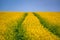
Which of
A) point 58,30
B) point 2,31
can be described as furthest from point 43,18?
point 2,31

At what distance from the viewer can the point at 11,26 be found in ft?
7.57

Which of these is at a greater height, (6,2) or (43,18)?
(6,2)

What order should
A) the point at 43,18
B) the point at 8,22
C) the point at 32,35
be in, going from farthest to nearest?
1. the point at 43,18
2. the point at 8,22
3. the point at 32,35

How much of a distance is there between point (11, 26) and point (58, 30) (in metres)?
0.79

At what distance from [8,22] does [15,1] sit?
415 mm

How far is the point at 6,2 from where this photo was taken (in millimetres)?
2518

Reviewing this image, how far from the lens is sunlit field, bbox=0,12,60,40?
6.81ft

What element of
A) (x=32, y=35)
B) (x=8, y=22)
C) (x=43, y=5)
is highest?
(x=43, y=5)

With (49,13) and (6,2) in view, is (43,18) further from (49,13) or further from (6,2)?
(6,2)

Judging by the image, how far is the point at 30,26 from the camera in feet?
7.66

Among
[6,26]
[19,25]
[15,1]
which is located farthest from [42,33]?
[15,1]

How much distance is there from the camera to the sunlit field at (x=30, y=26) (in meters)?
2.08

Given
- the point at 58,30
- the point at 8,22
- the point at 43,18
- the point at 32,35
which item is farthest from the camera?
the point at 43,18

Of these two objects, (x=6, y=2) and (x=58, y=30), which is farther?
(x=6, y=2)
